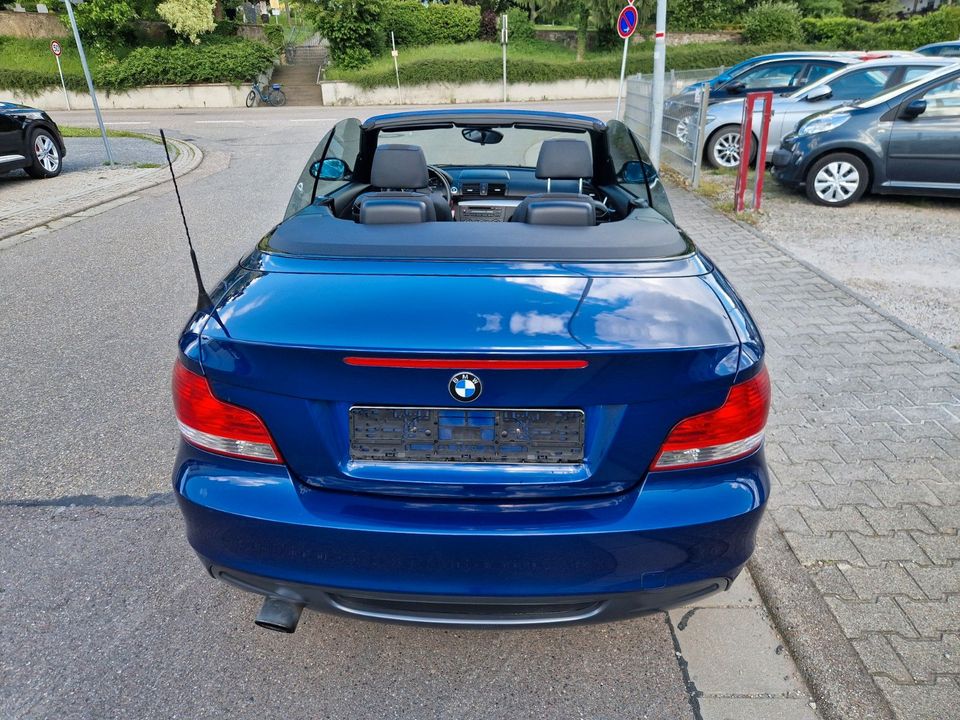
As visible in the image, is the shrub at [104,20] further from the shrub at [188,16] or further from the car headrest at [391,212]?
the car headrest at [391,212]

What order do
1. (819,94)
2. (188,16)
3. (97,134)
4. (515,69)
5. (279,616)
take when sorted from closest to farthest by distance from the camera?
1. (279,616)
2. (819,94)
3. (97,134)
4. (515,69)
5. (188,16)

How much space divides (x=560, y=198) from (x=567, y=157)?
730 millimetres

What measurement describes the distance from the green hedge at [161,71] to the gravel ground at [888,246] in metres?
29.1

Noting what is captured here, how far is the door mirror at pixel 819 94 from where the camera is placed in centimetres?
1028

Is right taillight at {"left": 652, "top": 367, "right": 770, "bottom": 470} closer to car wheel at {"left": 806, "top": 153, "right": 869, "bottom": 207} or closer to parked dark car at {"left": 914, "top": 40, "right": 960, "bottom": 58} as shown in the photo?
car wheel at {"left": 806, "top": 153, "right": 869, "bottom": 207}

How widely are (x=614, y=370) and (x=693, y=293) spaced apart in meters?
0.41

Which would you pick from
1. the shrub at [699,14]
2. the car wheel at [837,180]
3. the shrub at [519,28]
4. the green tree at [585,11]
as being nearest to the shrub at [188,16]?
the shrub at [519,28]

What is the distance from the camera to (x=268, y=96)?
103ft

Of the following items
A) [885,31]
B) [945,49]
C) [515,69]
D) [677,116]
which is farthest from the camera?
[885,31]

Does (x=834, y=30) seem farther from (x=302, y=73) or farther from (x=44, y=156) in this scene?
(x=44, y=156)

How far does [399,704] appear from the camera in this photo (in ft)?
7.14

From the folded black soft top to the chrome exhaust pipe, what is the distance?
41.3 inches

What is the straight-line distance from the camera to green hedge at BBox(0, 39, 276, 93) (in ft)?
106

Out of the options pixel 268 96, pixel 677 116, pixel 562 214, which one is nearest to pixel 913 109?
pixel 677 116
